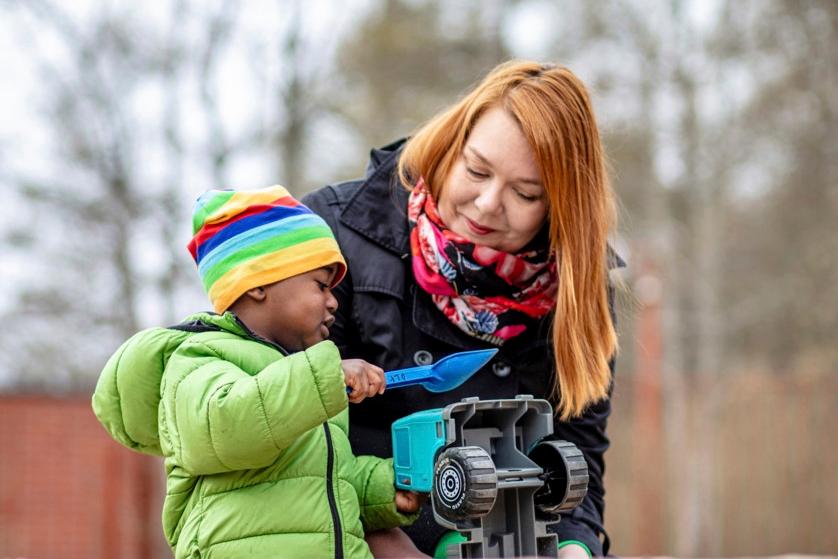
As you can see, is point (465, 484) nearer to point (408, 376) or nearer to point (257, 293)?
point (408, 376)

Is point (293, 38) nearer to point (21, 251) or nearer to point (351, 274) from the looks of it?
point (21, 251)

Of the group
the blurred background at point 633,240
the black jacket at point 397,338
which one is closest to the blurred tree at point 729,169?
the blurred background at point 633,240

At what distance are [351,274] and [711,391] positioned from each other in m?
8.20

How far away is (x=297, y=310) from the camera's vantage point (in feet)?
6.79

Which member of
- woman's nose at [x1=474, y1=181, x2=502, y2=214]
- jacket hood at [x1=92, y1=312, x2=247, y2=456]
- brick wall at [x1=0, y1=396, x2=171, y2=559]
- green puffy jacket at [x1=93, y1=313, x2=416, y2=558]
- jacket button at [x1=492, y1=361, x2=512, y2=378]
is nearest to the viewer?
green puffy jacket at [x1=93, y1=313, x2=416, y2=558]

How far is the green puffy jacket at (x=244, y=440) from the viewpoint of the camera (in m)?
1.79

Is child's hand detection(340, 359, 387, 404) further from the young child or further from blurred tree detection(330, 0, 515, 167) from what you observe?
blurred tree detection(330, 0, 515, 167)

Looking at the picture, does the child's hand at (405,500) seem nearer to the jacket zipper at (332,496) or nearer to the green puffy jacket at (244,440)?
the green puffy jacket at (244,440)

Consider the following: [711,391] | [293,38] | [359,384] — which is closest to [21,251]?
[293,38]

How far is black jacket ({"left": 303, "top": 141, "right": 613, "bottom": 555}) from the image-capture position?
2.56m

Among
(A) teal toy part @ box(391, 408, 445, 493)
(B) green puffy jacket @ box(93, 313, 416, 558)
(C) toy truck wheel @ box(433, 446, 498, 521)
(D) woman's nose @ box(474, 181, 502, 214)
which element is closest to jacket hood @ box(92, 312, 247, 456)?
(B) green puffy jacket @ box(93, 313, 416, 558)

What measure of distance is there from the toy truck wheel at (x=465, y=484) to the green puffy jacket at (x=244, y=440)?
0.22 metres

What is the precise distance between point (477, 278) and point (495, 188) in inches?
9.4

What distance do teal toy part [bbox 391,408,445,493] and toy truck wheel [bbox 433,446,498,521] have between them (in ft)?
0.25
